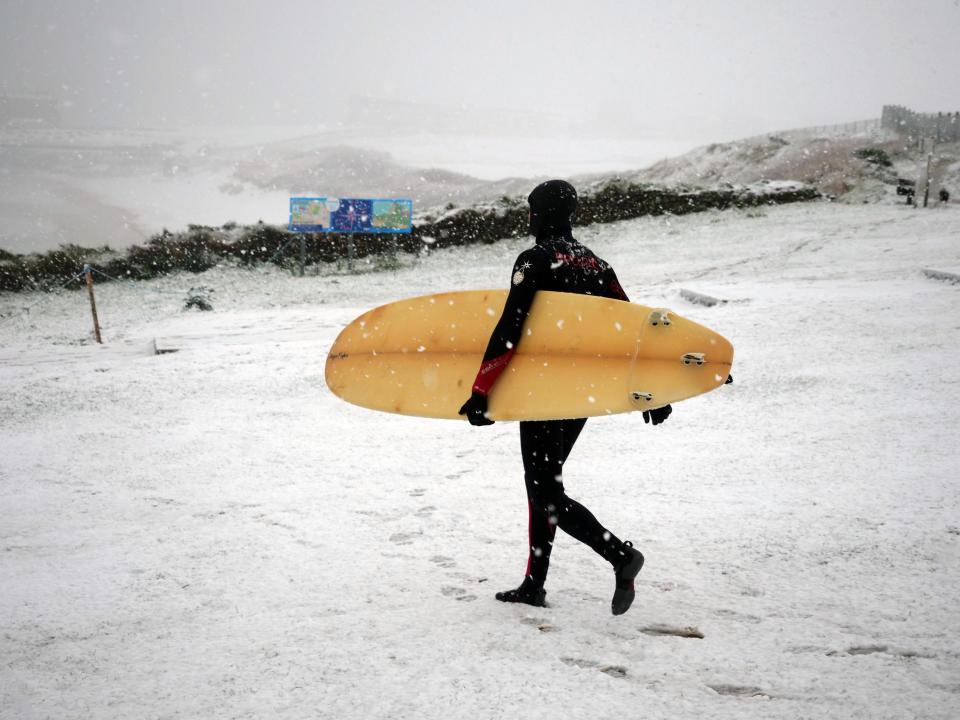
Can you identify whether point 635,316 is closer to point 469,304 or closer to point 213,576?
point 469,304

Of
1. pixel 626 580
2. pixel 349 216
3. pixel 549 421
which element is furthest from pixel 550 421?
pixel 349 216

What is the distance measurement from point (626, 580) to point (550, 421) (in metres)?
0.63

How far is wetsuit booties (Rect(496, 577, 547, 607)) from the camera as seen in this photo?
94.3 inches

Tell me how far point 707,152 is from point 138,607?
135 feet

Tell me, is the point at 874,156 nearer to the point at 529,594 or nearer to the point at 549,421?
the point at 549,421

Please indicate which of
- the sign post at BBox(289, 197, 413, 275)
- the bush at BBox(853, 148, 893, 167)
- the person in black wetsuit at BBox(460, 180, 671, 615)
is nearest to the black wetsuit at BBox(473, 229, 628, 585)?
the person in black wetsuit at BBox(460, 180, 671, 615)

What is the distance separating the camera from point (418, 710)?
177cm

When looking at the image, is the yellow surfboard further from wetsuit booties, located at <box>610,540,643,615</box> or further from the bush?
the bush

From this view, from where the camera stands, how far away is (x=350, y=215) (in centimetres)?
1656

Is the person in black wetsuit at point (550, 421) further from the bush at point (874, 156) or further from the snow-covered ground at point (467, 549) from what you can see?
the bush at point (874, 156)

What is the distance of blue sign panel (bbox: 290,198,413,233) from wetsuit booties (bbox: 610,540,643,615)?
1513 cm

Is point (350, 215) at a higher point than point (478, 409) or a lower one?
higher

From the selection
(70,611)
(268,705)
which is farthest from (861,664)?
(70,611)

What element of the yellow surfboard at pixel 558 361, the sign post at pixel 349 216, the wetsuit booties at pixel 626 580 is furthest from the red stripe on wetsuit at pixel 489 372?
the sign post at pixel 349 216
